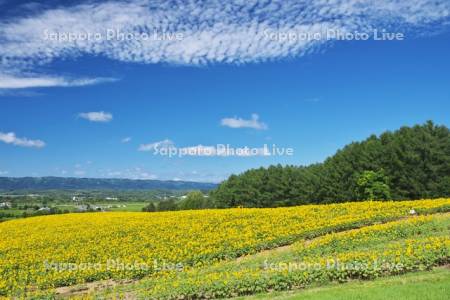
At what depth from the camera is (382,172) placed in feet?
180

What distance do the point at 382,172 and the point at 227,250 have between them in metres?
37.4

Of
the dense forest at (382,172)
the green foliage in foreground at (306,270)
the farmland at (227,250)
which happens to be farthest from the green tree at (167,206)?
the green foliage in foreground at (306,270)

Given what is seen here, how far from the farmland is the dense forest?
2615cm

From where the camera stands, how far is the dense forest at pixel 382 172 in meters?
53.6

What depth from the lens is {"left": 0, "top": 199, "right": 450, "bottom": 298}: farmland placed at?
50.8 ft

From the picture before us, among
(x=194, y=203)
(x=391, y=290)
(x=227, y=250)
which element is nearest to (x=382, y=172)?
(x=227, y=250)

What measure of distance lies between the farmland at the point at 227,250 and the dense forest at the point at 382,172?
26.2 metres

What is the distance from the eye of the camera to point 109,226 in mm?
34031

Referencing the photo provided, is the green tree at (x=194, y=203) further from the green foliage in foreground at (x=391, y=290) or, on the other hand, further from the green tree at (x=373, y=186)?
the green foliage in foreground at (x=391, y=290)

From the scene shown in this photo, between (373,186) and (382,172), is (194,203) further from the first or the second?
(382,172)

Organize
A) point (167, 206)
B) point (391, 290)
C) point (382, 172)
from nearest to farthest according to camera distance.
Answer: point (391, 290) < point (382, 172) < point (167, 206)

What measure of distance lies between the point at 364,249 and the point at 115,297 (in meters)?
10.2

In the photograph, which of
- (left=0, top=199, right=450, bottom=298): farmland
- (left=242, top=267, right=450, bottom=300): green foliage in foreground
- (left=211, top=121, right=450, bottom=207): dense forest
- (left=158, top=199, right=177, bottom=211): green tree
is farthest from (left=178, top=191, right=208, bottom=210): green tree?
(left=242, top=267, right=450, bottom=300): green foliage in foreground

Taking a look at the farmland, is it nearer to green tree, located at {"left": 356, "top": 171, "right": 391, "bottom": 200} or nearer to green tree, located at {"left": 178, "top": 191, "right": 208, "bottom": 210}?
green tree, located at {"left": 356, "top": 171, "right": 391, "bottom": 200}
